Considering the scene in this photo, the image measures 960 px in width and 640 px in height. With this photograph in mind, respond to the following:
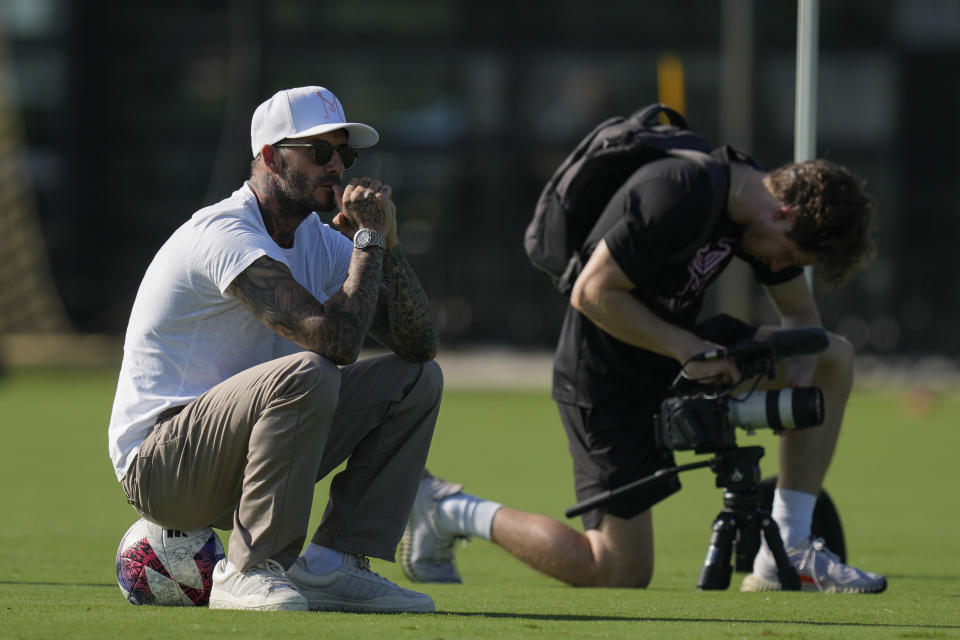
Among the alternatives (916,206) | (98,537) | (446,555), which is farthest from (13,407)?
(916,206)

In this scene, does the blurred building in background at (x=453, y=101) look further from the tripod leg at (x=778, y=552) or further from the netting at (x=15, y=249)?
the tripod leg at (x=778, y=552)

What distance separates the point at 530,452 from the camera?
12.2 m

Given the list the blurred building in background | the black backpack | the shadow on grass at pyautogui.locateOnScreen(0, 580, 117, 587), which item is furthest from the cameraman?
the blurred building in background

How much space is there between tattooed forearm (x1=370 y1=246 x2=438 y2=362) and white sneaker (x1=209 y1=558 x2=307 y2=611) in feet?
2.60

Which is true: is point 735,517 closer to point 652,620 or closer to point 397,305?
point 652,620

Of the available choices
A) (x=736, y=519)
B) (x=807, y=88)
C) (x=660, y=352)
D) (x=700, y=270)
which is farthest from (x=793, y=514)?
(x=807, y=88)

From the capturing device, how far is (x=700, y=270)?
5.90m

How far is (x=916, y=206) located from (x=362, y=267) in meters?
24.0

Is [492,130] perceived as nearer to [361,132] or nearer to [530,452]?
[530,452]

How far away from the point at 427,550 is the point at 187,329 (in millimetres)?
1792

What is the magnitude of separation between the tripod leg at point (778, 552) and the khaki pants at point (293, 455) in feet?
4.36

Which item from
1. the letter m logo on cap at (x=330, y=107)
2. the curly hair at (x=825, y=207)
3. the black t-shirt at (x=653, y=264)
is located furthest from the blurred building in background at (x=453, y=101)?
the letter m logo on cap at (x=330, y=107)

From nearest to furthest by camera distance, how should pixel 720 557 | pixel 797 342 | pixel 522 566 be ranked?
pixel 797 342 → pixel 720 557 → pixel 522 566

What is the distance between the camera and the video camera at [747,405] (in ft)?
17.2
